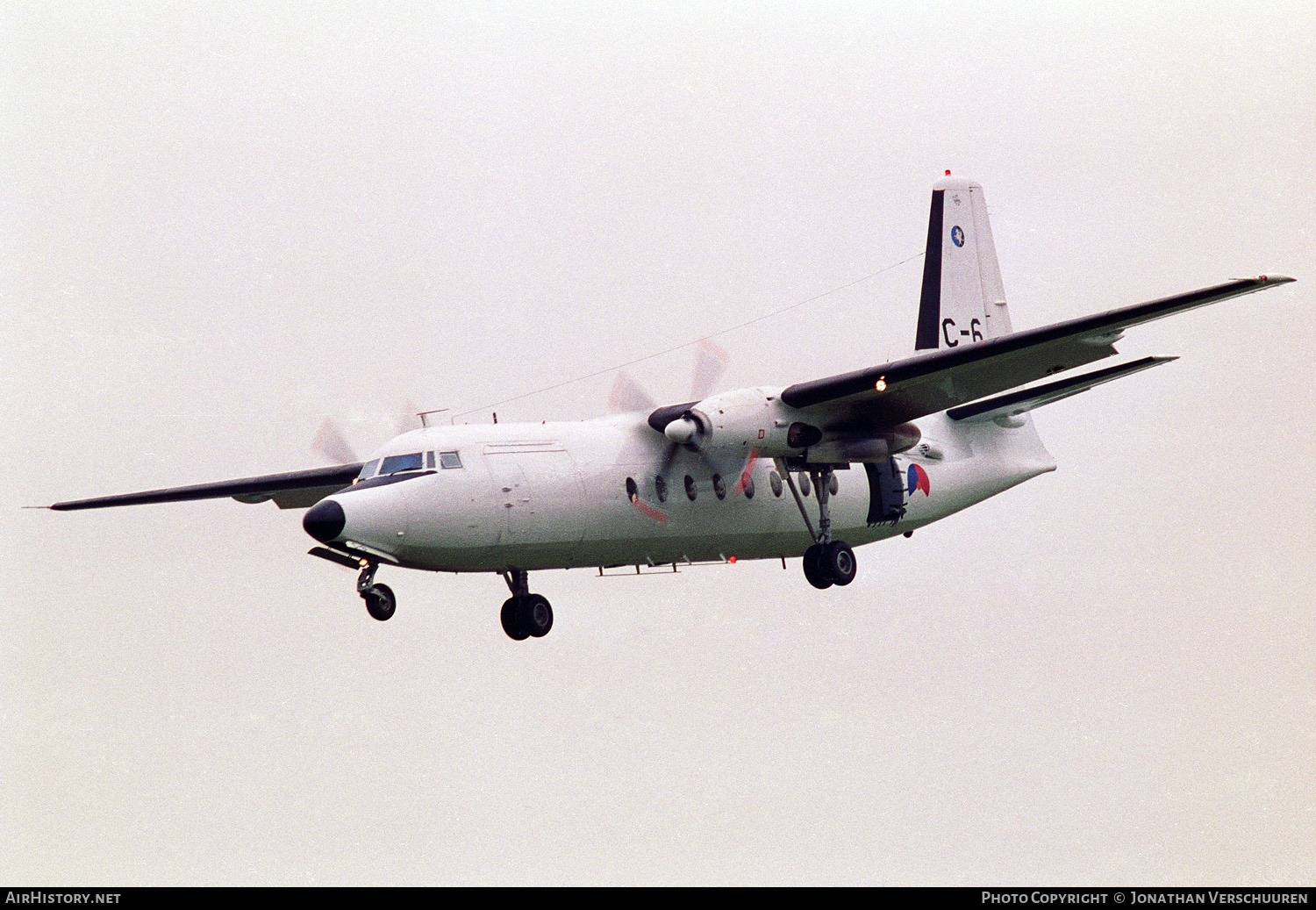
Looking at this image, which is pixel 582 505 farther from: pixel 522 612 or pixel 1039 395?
pixel 1039 395

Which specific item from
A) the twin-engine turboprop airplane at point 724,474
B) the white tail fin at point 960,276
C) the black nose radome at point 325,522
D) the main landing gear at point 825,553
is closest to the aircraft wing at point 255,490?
the twin-engine turboprop airplane at point 724,474

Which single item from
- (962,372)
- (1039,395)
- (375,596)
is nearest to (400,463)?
(375,596)

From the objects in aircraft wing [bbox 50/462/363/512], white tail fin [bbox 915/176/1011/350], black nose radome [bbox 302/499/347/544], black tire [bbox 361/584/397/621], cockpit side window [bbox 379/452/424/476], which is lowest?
black tire [bbox 361/584/397/621]

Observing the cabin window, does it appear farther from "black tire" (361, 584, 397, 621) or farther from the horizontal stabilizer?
the horizontal stabilizer

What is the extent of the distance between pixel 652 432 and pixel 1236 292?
7.21m

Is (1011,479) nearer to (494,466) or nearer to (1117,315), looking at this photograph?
(1117,315)

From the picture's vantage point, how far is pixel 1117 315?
56.3 ft

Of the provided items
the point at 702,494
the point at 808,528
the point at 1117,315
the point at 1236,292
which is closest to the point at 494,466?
the point at 702,494

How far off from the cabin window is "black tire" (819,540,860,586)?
568cm

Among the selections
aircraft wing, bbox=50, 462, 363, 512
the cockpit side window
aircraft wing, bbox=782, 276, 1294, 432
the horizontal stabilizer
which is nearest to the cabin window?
the cockpit side window

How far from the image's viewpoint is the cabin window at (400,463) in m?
18.5

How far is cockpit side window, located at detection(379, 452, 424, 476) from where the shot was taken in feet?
60.5

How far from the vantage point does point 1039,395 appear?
859 inches

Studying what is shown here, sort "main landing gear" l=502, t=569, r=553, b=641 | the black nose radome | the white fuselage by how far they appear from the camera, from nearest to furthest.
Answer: the black nose radome, the white fuselage, "main landing gear" l=502, t=569, r=553, b=641
